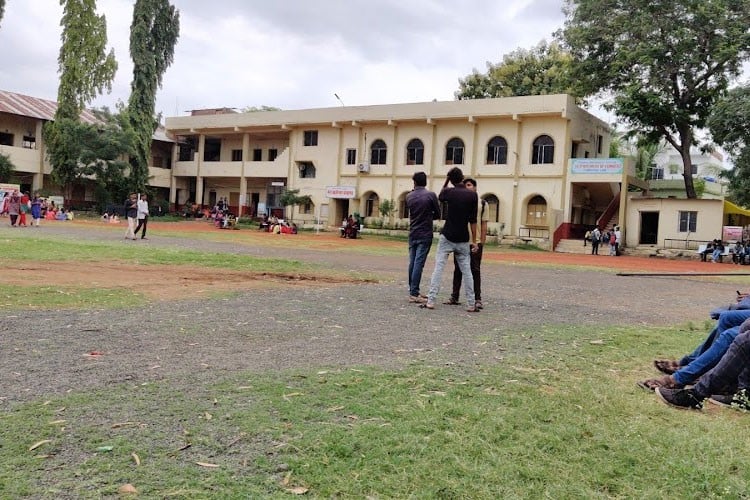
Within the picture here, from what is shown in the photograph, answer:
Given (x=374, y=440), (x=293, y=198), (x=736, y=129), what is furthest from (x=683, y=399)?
(x=293, y=198)

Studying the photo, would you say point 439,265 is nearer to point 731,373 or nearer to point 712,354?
point 712,354

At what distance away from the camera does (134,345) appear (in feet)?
16.0

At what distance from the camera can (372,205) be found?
4128 cm

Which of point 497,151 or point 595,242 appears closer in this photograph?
point 595,242

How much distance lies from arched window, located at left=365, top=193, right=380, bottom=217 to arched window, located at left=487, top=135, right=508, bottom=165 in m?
8.36

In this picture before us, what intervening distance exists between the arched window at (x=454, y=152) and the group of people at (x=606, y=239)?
30.3 feet

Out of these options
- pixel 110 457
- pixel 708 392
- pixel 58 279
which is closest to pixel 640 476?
pixel 708 392

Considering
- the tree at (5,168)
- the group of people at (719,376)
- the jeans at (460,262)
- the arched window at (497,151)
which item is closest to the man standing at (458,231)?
the jeans at (460,262)

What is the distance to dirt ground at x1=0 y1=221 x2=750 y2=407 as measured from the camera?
4246mm

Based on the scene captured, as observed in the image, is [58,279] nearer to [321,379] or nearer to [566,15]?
[321,379]

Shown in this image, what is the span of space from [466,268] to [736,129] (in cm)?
2479

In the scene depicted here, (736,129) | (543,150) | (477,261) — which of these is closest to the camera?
(477,261)

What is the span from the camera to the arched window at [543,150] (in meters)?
34.4

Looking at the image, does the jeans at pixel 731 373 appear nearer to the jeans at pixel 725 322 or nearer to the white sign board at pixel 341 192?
the jeans at pixel 725 322
